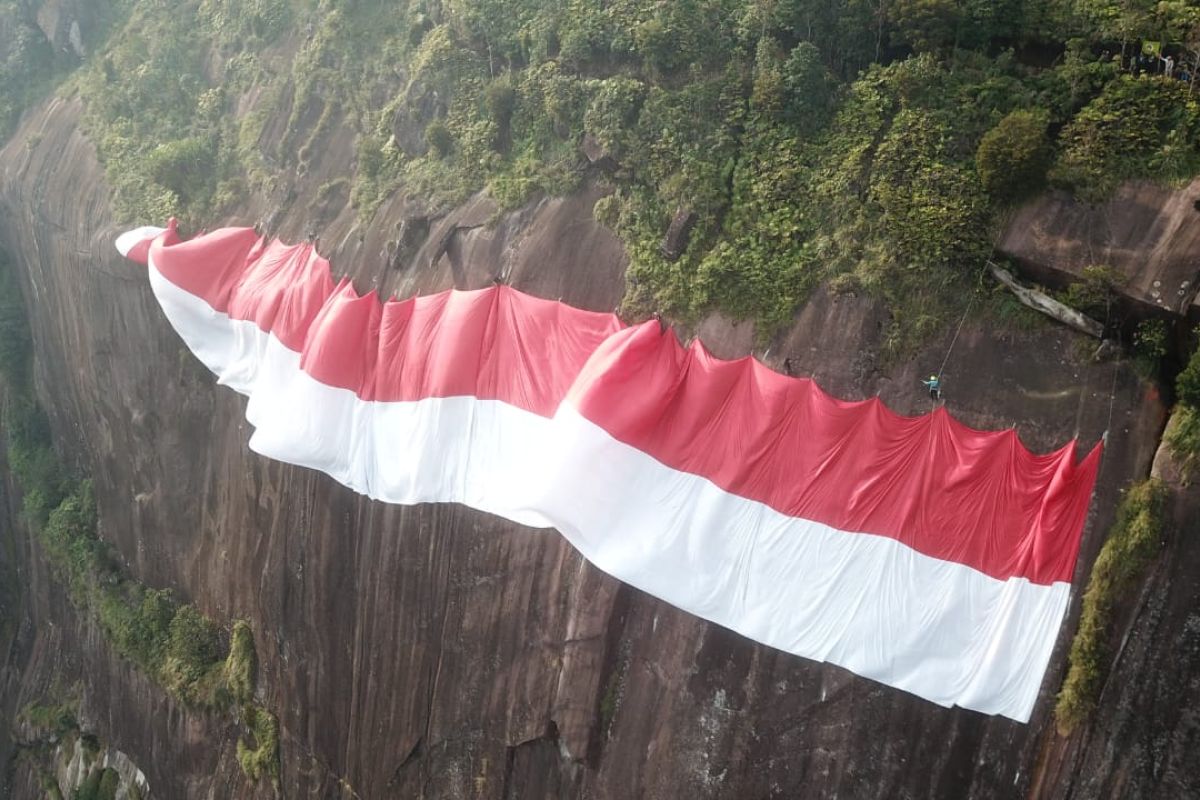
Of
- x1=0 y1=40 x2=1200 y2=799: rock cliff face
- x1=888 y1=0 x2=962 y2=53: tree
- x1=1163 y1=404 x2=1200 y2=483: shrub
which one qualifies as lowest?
x1=0 y1=40 x2=1200 y2=799: rock cliff face

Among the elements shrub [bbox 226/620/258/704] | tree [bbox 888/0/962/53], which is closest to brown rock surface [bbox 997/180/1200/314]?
tree [bbox 888/0/962/53]

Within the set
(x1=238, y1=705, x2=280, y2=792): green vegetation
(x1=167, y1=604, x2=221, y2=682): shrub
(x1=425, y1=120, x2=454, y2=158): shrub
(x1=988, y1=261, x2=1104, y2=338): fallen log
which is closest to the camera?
(x1=988, y1=261, x2=1104, y2=338): fallen log

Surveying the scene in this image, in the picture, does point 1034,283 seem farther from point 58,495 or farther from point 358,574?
point 58,495

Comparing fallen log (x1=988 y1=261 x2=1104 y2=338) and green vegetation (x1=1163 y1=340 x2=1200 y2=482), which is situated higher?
fallen log (x1=988 y1=261 x2=1104 y2=338)

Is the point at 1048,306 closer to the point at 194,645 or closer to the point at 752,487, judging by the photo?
the point at 752,487

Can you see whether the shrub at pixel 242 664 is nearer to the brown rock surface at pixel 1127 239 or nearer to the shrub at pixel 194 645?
the shrub at pixel 194 645

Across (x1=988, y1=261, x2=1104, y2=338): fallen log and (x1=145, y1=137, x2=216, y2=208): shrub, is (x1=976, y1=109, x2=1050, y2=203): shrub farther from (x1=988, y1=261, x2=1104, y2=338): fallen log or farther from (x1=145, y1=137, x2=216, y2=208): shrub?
(x1=145, y1=137, x2=216, y2=208): shrub

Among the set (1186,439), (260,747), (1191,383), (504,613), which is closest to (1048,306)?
(1191,383)

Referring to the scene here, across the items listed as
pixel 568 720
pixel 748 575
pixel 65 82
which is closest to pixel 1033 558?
pixel 748 575

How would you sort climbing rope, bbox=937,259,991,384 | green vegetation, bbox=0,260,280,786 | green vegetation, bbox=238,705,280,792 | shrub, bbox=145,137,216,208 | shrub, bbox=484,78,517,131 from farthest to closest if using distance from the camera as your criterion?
1. shrub, bbox=145,137,216,208
2. green vegetation, bbox=0,260,280,786
3. green vegetation, bbox=238,705,280,792
4. shrub, bbox=484,78,517,131
5. climbing rope, bbox=937,259,991,384
